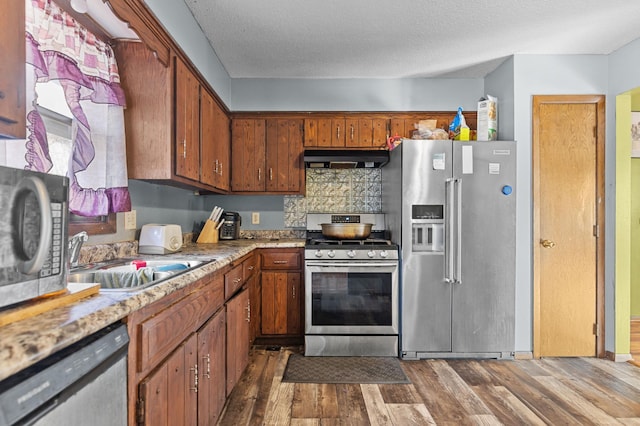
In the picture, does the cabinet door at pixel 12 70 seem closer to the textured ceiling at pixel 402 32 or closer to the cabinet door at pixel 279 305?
the textured ceiling at pixel 402 32

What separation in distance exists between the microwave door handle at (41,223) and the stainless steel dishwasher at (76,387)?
20 centimetres

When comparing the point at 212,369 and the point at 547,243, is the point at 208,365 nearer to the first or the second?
the point at 212,369

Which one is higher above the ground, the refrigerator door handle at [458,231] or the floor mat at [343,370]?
the refrigerator door handle at [458,231]

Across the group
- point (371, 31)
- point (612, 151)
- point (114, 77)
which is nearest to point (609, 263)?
point (612, 151)

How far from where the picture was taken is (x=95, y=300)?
39.6 inches

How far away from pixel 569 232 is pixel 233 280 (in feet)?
8.90

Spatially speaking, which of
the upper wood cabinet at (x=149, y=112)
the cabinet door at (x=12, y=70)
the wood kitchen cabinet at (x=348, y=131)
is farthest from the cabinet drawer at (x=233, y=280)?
the wood kitchen cabinet at (x=348, y=131)

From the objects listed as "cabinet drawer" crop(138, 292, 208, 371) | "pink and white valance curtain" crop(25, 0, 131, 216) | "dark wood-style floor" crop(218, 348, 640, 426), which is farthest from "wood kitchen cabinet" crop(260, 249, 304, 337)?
"cabinet drawer" crop(138, 292, 208, 371)

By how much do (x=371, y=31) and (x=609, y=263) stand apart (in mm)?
2645

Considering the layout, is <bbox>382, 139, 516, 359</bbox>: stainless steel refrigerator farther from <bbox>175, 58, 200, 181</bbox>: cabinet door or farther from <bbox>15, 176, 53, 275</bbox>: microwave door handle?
<bbox>15, 176, 53, 275</bbox>: microwave door handle

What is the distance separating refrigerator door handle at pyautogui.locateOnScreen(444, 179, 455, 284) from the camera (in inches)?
114

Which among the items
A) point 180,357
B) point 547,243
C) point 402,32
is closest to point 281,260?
point 180,357

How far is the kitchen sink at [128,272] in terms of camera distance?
1.55 m

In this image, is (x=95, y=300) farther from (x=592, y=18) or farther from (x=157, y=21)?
(x=592, y=18)
